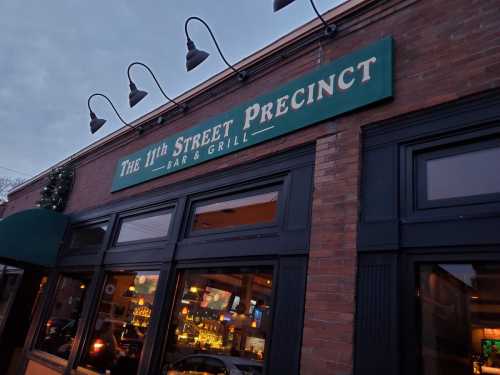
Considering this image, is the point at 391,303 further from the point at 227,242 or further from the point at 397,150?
the point at 227,242

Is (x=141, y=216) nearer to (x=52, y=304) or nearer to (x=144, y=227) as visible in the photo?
(x=144, y=227)

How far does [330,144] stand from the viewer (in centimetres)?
388

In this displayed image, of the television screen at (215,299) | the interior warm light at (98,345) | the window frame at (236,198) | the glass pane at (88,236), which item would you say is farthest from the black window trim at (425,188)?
the glass pane at (88,236)

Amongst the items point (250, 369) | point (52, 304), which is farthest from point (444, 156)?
point (52, 304)

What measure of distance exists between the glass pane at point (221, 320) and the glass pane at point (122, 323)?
58cm

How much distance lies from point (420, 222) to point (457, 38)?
1671mm

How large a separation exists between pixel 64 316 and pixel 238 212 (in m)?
4.74

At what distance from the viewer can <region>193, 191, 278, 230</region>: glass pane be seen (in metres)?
4.39

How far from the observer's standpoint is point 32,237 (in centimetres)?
774

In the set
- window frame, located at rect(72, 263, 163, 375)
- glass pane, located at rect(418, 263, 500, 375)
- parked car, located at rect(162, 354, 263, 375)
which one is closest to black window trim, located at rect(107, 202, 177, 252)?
window frame, located at rect(72, 263, 163, 375)

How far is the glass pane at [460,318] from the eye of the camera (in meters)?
2.64

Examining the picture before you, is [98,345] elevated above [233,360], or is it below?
below

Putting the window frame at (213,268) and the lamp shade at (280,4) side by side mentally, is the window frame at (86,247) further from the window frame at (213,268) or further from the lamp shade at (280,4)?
the lamp shade at (280,4)

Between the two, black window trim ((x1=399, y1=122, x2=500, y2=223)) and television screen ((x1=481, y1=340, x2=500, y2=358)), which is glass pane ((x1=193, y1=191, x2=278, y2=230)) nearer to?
black window trim ((x1=399, y1=122, x2=500, y2=223))
